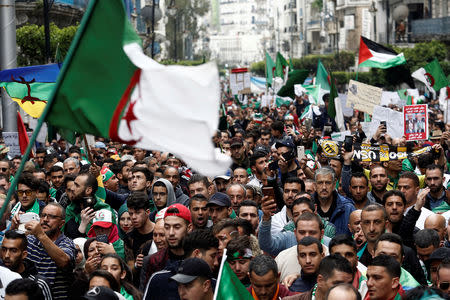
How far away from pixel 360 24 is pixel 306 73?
4249cm

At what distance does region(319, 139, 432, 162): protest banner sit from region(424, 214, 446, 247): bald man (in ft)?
10.9

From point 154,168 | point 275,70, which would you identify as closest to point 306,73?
point 275,70

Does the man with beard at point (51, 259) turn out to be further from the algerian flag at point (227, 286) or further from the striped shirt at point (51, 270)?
the algerian flag at point (227, 286)

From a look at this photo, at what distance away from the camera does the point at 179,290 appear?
5.21 metres

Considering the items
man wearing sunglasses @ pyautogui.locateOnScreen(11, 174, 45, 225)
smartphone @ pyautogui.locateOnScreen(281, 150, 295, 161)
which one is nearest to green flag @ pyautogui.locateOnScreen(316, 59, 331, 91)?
smartphone @ pyautogui.locateOnScreen(281, 150, 295, 161)

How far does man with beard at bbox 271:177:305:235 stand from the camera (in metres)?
7.96

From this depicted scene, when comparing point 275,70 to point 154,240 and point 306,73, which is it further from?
point 154,240

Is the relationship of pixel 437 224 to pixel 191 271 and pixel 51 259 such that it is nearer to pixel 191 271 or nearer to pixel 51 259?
pixel 191 271

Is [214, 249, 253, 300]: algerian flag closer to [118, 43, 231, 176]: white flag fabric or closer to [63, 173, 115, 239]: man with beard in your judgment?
[118, 43, 231, 176]: white flag fabric

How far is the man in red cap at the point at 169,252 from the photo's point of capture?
20.9ft

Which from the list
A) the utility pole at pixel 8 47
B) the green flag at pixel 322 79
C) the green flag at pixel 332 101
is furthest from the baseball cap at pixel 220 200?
the green flag at pixel 322 79

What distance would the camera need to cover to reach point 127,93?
435cm

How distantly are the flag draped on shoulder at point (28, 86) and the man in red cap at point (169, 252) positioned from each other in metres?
4.53

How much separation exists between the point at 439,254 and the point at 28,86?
634 cm
